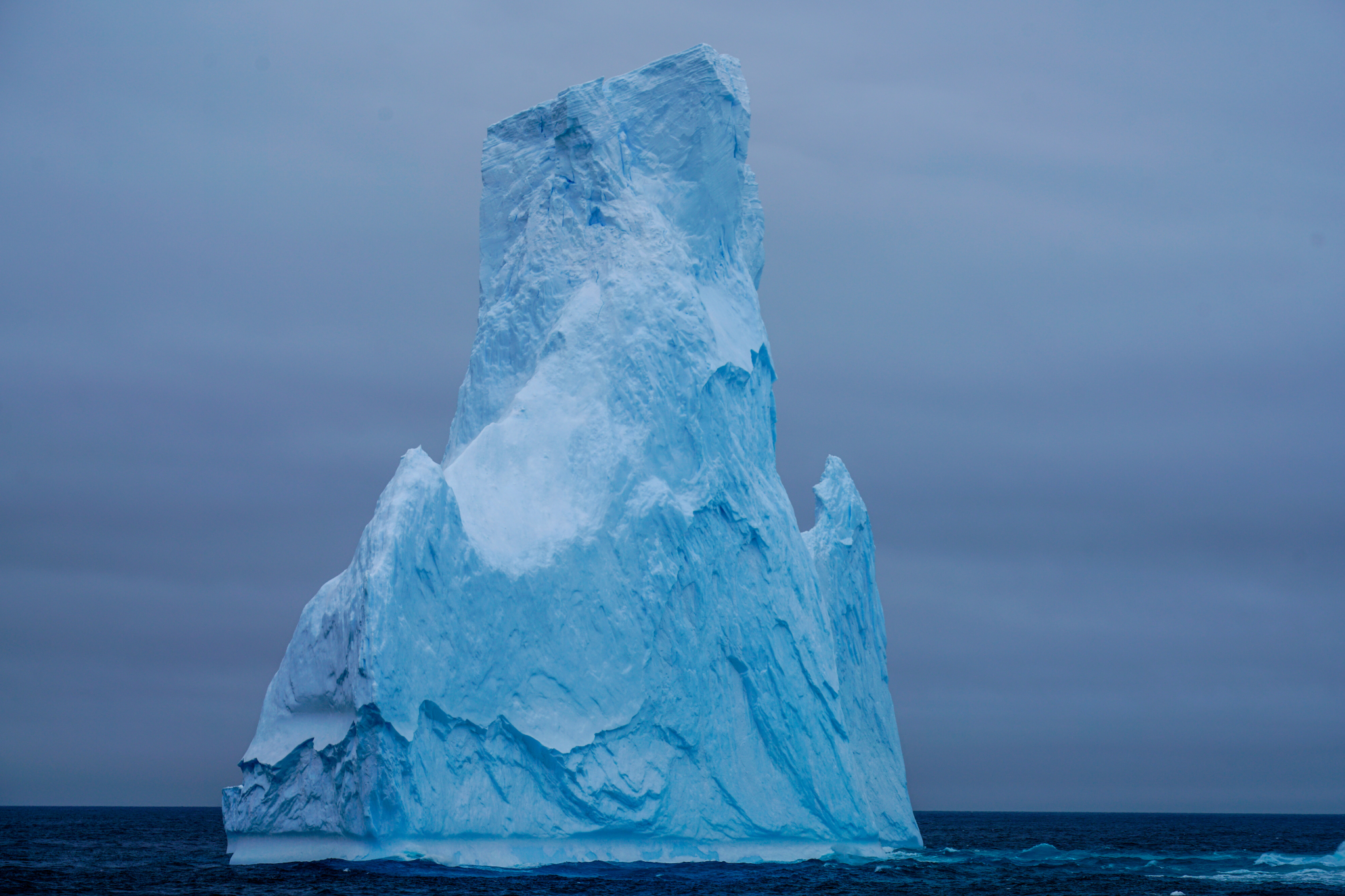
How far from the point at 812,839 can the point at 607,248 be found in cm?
1175

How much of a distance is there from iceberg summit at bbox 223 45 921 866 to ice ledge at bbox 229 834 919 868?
0.04 metres

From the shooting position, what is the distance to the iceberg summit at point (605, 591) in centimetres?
2089

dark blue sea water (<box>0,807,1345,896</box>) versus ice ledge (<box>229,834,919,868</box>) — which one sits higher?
ice ledge (<box>229,834,919,868</box>)

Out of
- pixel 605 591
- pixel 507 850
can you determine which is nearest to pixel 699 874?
pixel 507 850

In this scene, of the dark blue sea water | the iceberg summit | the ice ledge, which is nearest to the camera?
the dark blue sea water

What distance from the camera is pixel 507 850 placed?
2106 centimetres

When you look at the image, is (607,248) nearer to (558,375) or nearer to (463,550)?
(558,375)

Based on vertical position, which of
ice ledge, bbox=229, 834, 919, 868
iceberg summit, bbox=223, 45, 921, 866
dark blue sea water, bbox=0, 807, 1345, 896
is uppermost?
iceberg summit, bbox=223, 45, 921, 866

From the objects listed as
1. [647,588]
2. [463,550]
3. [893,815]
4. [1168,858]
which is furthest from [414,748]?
[1168,858]

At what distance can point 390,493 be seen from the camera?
21.4m

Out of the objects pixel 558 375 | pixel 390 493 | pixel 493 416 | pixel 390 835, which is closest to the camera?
pixel 390 835

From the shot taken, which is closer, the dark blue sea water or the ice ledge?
the dark blue sea water

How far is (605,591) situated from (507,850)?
4.54 m

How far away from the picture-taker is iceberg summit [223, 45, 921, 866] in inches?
822
